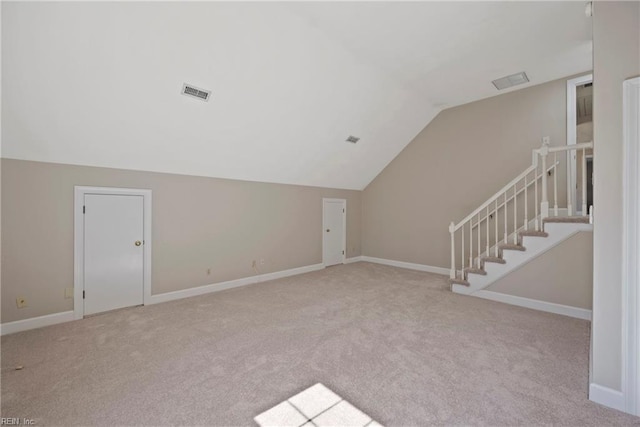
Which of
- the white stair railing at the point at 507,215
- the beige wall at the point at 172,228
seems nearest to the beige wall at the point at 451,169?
the white stair railing at the point at 507,215

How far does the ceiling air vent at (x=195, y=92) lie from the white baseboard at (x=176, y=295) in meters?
2.84

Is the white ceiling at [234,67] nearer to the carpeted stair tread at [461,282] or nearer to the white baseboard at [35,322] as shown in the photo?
the white baseboard at [35,322]

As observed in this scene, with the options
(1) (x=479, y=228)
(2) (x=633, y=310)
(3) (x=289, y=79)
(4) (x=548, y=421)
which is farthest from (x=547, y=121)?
(4) (x=548, y=421)

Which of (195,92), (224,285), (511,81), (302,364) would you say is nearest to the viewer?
(302,364)

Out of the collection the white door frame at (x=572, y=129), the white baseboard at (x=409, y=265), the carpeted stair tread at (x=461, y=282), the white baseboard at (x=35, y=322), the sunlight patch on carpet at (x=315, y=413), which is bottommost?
the sunlight patch on carpet at (x=315, y=413)

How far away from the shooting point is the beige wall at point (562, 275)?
11.0ft

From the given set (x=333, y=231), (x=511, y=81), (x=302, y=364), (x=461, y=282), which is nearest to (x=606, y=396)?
(x=302, y=364)

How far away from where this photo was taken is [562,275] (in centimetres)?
351

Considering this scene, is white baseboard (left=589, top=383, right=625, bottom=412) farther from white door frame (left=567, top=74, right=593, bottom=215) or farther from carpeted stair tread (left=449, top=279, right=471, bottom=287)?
white door frame (left=567, top=74, right=593, bottom=215)

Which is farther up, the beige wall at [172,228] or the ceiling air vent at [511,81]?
the ceiling air vent at [511,81]

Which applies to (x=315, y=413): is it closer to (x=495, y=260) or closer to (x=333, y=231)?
(x=495, y=260)

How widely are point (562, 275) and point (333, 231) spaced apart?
4.20 metres

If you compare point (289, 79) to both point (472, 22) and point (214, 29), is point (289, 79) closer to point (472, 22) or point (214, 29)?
point (214, 29)

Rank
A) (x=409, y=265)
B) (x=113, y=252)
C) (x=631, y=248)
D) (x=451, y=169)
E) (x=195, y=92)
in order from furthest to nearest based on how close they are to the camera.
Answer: (x=409, y=265) < (x=451, y=169) < (x=113, y=252) < (x=195, y=92) < (x=631, y=248)
